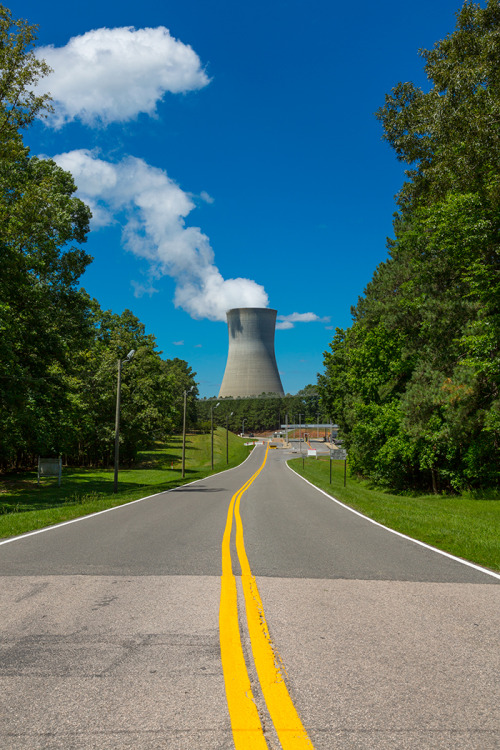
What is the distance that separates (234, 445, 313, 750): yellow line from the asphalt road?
64mm

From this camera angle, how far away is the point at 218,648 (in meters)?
3.78

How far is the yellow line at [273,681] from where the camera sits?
2584 mm

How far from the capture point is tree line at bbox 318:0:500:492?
1570cm

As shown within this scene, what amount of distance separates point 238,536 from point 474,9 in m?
18.6

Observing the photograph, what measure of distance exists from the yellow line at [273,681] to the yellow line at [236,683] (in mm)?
104

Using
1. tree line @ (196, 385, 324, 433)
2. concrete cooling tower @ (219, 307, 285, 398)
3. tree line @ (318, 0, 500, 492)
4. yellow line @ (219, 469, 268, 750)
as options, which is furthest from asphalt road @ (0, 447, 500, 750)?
tree line @ (196, 385, 324, 433)

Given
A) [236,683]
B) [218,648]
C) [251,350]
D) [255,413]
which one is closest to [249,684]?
[236,683]

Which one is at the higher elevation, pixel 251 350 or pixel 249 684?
pixel 251 350

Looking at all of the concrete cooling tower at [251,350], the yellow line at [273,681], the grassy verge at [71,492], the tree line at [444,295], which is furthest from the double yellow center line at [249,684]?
the concrete cooling tower at [251,350]

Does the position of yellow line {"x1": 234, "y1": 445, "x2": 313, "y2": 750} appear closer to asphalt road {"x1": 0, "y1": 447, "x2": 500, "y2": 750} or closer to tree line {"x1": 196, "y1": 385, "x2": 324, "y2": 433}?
asphalt road {"x1": 0, "y1": 447, "x2": 500, "y2": 750}

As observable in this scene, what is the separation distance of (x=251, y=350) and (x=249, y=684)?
94.8 m

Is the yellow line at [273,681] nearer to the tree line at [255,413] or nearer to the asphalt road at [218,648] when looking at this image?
the asphalt road at [218,648]

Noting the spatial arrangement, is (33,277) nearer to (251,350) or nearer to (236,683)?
(236,683)

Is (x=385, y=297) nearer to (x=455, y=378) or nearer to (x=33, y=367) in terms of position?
(x=455, y=378)
